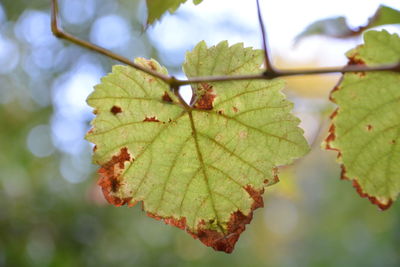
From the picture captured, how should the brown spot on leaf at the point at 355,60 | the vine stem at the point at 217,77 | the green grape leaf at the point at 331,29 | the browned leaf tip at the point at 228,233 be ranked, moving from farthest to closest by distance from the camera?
the green grape leaf at the point at 331,29
the browned leaf tip at the point at 228,233
the brown spot on leaf at the point at 355,60
the vine stem at the point at 217,77

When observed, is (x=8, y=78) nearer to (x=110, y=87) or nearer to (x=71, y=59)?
(x=71, y=59)

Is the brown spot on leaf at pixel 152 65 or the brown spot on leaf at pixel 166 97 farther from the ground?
the brown spot on leaf at pixel 152 65

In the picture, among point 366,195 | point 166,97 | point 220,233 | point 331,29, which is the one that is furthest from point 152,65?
point 331,29

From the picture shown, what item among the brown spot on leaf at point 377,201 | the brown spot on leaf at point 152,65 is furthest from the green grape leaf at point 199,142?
the brown spot on leaf at point 377,201

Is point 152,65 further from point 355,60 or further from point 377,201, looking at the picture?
point 377,201

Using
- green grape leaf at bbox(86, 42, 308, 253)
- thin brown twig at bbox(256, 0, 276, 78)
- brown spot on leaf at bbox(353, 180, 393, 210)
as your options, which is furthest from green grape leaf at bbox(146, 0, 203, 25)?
brown spot on leaf at bbox(353, 180, 393, 210)

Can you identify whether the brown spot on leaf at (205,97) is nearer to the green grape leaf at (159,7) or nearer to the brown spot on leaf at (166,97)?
Answer: the brown spot on leaf at (166,97)

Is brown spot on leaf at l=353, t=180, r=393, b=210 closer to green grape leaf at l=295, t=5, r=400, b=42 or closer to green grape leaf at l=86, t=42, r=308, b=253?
→ green grape leaf at l=86, t=42, r=308, b=253
